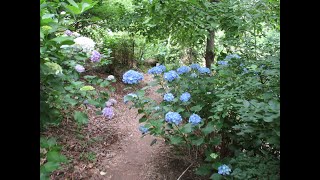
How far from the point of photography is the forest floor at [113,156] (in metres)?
3.35

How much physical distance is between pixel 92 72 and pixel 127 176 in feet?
12.9

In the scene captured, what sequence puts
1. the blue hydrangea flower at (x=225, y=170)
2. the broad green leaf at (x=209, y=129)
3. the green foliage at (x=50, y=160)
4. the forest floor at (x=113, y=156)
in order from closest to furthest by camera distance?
the green foliage at (x=50, y=160) < the blue hydrangea flower at (x=225, y=170) < the broad green leaf at (x=209, y=129) < the forest floor at (x=113, y=156)

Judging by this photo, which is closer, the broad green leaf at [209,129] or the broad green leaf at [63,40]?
the broad green leaf at [63,40]

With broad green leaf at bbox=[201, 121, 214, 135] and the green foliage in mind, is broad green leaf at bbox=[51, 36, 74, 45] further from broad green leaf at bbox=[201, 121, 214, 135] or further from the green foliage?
broad green leaf at bbox=[201, 121, 214, 135]

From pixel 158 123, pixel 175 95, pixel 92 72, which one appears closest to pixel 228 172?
pixel 158 123

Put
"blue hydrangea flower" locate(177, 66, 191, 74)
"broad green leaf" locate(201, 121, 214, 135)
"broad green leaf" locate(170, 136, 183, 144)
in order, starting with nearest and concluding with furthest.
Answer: "broad green leaf" locate(201, 121, 214, 135) → "broad green leaf" locate(170, 136, 183, 144) → "blue hydrangea flower" locate(177, 66, 191, 74)

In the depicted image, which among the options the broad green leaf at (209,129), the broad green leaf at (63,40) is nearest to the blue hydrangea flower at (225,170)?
the broad green leaf at (209,129)

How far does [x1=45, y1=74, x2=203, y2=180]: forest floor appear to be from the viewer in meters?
3.35

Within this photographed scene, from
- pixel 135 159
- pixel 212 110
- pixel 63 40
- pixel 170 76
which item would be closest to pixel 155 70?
pixel 170 76

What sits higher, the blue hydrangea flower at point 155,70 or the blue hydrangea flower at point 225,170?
the blue hydrangea flower at point 155,70

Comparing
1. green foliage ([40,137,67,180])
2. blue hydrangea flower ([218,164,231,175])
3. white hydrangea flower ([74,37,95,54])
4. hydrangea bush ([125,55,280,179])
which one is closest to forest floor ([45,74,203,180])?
hydrangea bush ([125,55,280,179])

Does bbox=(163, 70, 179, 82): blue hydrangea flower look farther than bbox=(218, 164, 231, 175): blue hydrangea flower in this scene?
Yes

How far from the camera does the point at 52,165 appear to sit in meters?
1.01

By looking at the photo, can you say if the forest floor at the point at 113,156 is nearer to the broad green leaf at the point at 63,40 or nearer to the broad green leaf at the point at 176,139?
the broad green leaf at the point at 176,139
